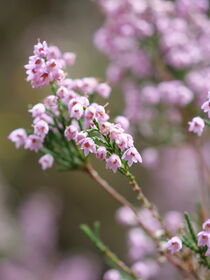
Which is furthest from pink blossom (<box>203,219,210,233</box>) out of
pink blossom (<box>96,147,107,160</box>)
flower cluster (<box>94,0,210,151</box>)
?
flower cluster (<box>94,0,210,151</box>)

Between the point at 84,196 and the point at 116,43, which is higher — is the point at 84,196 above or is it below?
above

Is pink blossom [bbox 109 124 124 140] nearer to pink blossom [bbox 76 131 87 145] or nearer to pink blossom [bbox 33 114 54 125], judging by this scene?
pink blossom [bbox 76 131 87 145]

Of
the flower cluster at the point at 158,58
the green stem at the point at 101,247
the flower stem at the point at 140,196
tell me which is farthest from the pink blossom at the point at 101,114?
the flower cluster at the point at 158,58

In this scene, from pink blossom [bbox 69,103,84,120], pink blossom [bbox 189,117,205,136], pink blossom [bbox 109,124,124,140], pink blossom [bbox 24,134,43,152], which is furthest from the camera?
pink blossom [bbox 24,134,43,152]

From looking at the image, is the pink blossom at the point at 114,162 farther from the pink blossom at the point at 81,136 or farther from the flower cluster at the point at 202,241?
the flower cluster at the point at 202,241

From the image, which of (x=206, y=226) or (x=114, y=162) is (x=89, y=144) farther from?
(x=206, y=226)

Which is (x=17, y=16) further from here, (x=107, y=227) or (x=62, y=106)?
(x=62, y=106)

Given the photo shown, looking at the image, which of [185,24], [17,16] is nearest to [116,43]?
[185,24]

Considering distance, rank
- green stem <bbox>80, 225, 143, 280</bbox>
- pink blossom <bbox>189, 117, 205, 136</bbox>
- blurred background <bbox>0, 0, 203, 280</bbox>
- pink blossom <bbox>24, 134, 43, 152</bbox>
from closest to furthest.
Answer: pink blossom <bbox>189, 117, 205, 136</bbox>, pink blossom <bbox>24, 134, 43, 152</bbox>, green stem <bbox>80, 225, 143, 280</bbox>, blurred background <bbox>0, 0, 203, 280</bbox>
